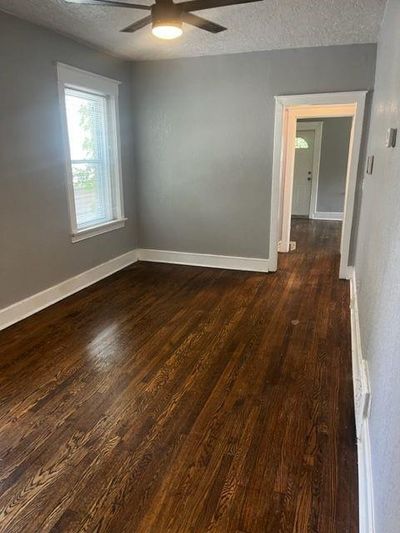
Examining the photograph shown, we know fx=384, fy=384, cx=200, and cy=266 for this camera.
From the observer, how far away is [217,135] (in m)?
4.52

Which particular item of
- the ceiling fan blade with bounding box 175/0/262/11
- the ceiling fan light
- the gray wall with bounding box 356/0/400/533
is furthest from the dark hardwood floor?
the ceiling fan blade with bounding box 175/0/262/11

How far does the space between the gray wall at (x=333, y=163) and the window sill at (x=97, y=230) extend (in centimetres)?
531

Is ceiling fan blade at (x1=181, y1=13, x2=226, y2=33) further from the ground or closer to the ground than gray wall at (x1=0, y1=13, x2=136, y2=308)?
further from the ground

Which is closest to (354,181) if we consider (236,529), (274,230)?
(274,230)

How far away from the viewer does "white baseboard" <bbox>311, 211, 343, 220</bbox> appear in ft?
28.1

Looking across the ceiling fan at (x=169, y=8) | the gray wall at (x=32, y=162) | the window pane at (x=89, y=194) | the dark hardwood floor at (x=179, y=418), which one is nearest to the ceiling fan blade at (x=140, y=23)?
the ceiling fan at (x=169, y=8)

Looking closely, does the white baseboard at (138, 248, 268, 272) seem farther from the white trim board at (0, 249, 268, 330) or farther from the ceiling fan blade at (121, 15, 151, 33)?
the ceiling fan blade at (121, 15, 151, 33)

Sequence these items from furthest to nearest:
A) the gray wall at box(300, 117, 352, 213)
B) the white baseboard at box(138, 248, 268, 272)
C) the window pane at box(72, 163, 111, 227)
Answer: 1. the gray wall at box(300, 117, 352, 213)
2. the white baseboard at box(138, 248, 268, 272)
3. the window pane at box(72, 163, 111, 227)

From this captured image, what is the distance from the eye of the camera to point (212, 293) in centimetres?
404

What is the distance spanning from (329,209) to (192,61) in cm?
525

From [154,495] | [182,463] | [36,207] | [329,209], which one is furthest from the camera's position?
[329,209]

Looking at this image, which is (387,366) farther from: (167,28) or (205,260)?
(205,260)

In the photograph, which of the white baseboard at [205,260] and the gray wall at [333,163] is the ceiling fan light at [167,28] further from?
the gray wall at [333,163]

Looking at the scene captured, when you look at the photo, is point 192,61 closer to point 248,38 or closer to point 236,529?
point 248,38
